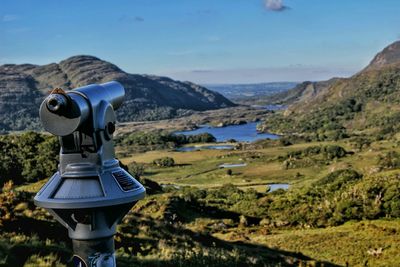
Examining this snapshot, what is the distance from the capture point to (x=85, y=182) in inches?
106

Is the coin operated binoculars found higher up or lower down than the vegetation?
higher up

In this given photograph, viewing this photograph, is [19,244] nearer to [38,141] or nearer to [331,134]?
[38,141]

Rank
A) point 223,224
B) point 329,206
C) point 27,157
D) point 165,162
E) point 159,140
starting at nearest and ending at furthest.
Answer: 1. point 223,224
2. point 27,157
3. point 329,206
4. point 165,162
5. point 159,140

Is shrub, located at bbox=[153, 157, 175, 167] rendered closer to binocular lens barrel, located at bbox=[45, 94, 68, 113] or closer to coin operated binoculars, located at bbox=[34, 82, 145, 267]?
coin operated binoculars, located at bbox=[34, 82, 145, 267]

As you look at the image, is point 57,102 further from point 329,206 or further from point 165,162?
point 165,162

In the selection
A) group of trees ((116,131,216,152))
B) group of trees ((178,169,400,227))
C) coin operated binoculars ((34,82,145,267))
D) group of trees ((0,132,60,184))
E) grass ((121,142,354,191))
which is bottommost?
grass ((121,142,354,191))

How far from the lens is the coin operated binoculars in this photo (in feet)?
8.59

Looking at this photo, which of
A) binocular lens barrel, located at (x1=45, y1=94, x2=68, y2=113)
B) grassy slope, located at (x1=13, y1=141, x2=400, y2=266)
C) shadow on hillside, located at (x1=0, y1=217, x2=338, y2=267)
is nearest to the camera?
binocular lens barrel, located at (x1=45, y1=94, x2=68, y2=113)

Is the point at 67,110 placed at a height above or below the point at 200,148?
above

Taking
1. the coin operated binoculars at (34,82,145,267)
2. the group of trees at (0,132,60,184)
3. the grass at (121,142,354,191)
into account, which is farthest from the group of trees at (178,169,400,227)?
the grass at (121,142,354,191)

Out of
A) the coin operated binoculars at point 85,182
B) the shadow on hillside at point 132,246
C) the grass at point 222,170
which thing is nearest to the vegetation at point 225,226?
the shadow on hillside at point 132,246

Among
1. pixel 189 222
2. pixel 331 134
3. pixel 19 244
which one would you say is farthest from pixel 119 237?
pixel 331 134

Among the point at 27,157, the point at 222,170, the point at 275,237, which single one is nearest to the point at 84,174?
the point at 275,237

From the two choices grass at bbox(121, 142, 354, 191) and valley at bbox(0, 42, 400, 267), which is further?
grass at bbox(121, 142, 354, 191)
